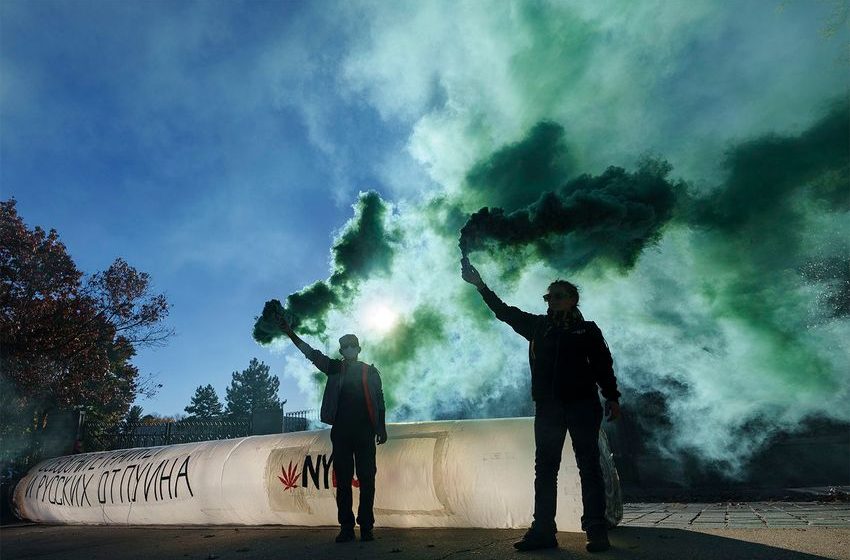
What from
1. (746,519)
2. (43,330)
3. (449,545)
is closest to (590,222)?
(746,519)

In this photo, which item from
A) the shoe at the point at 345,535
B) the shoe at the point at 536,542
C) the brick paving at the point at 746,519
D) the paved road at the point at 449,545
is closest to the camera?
the paved road at the point at 449,545

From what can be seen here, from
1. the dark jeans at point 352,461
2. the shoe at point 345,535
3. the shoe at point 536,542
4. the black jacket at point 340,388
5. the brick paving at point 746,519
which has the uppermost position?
the black jacket at point 340,388

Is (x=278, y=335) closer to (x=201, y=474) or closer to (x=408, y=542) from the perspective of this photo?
(x=201, y=474)

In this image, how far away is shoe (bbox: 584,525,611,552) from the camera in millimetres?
3021

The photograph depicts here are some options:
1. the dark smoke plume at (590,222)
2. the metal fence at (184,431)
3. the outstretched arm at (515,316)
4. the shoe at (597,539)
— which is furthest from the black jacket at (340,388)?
the metal fence at (184,431)

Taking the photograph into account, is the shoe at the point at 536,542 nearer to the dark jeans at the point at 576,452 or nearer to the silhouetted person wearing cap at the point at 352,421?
the dark jeans at the point at 576,452

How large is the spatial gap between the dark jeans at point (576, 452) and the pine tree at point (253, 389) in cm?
9587

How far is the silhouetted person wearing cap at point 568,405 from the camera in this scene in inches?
125

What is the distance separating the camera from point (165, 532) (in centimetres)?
597

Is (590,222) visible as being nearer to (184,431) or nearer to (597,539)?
(597,539)

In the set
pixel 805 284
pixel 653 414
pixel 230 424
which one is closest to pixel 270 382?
pixel 230 424

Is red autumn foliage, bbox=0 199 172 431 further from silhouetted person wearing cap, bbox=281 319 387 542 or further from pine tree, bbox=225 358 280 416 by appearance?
pine tree, bbox=225 358 280 416

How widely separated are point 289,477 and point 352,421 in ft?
6.06

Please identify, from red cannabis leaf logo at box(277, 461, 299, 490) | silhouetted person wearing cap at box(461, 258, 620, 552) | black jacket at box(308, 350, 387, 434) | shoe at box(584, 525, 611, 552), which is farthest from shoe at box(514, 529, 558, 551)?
red cannabis leaf logo at box(277, 461, 299, 490)
